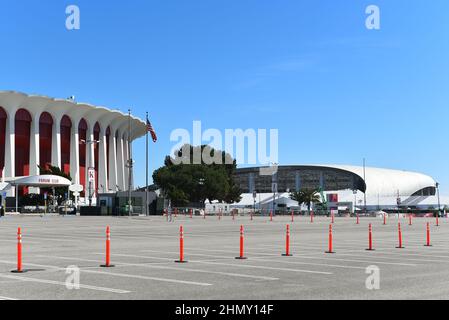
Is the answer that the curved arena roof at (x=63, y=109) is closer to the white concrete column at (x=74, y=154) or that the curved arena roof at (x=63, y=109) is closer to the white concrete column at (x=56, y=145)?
the white concrete column at (x=56, y=145)

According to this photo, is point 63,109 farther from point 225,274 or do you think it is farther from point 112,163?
point 225,274

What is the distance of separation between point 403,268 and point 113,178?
121m

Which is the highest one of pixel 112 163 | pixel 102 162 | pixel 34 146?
pixel 34 146

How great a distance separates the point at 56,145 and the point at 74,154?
19.8ft

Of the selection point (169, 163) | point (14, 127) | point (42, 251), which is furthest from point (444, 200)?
point (42, 251)

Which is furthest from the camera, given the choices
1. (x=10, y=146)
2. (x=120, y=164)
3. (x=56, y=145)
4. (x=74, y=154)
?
(x=120, y=164)

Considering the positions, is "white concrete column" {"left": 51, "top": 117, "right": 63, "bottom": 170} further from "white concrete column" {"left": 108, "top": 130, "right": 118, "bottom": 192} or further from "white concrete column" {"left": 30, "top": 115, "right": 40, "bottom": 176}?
"white concrete column" {"left": 108, "top": 130, "right": 118, "bottom": 192}

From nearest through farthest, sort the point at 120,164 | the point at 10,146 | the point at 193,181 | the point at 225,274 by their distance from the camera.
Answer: the point at 225,274 → the point at 10,146 → the point at 193,181 → the point at 120,164

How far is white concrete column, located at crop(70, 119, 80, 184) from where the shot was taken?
118750 mm

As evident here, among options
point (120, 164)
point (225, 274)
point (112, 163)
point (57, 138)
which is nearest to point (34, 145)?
point (57, 138)

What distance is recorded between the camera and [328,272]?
1455 cm

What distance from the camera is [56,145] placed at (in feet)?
374

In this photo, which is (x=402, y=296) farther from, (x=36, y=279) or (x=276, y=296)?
(x=36, y=279)
